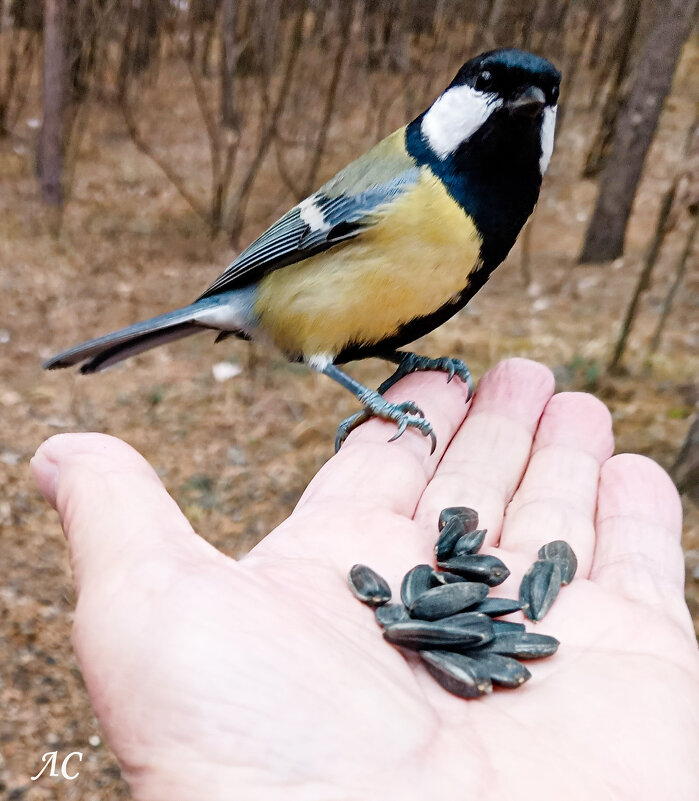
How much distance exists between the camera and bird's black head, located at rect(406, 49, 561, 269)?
5.72ft

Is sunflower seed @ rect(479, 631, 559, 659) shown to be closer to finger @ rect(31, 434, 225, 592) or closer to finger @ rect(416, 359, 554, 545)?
finger @ rect(416, 359, 554, 545)

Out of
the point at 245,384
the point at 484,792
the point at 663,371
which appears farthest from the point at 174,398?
the point at 484,792

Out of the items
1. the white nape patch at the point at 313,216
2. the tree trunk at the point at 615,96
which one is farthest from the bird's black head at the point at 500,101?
the tree trunk at the point at 615,96

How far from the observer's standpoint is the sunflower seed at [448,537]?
157 cm

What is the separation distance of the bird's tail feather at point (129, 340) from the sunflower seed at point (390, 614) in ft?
A: 3.67

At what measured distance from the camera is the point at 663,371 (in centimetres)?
404

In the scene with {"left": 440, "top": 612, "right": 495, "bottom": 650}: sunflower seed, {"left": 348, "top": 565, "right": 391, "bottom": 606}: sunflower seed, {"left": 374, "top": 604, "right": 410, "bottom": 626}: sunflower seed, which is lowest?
{"left": 440, "top": 612, "right": 495, "bottom": 650}: sunflower seed

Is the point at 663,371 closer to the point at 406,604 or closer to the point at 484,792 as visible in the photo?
the point at 406,604

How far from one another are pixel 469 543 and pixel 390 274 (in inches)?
25.2

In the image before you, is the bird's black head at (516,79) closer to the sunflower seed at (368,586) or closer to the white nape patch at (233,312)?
the white nape patch at (233,312)

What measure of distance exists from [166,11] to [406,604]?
735cm

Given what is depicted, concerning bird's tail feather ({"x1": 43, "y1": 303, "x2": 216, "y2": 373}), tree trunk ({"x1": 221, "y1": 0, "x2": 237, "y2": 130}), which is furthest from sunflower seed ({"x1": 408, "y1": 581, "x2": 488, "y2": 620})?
tree trunk ({"x1": 221, "y1": 0, "x2": 237, "y2": 130})

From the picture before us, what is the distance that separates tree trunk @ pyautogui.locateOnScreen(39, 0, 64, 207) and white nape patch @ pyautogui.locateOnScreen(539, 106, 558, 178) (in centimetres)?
446

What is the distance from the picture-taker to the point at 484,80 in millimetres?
1791
